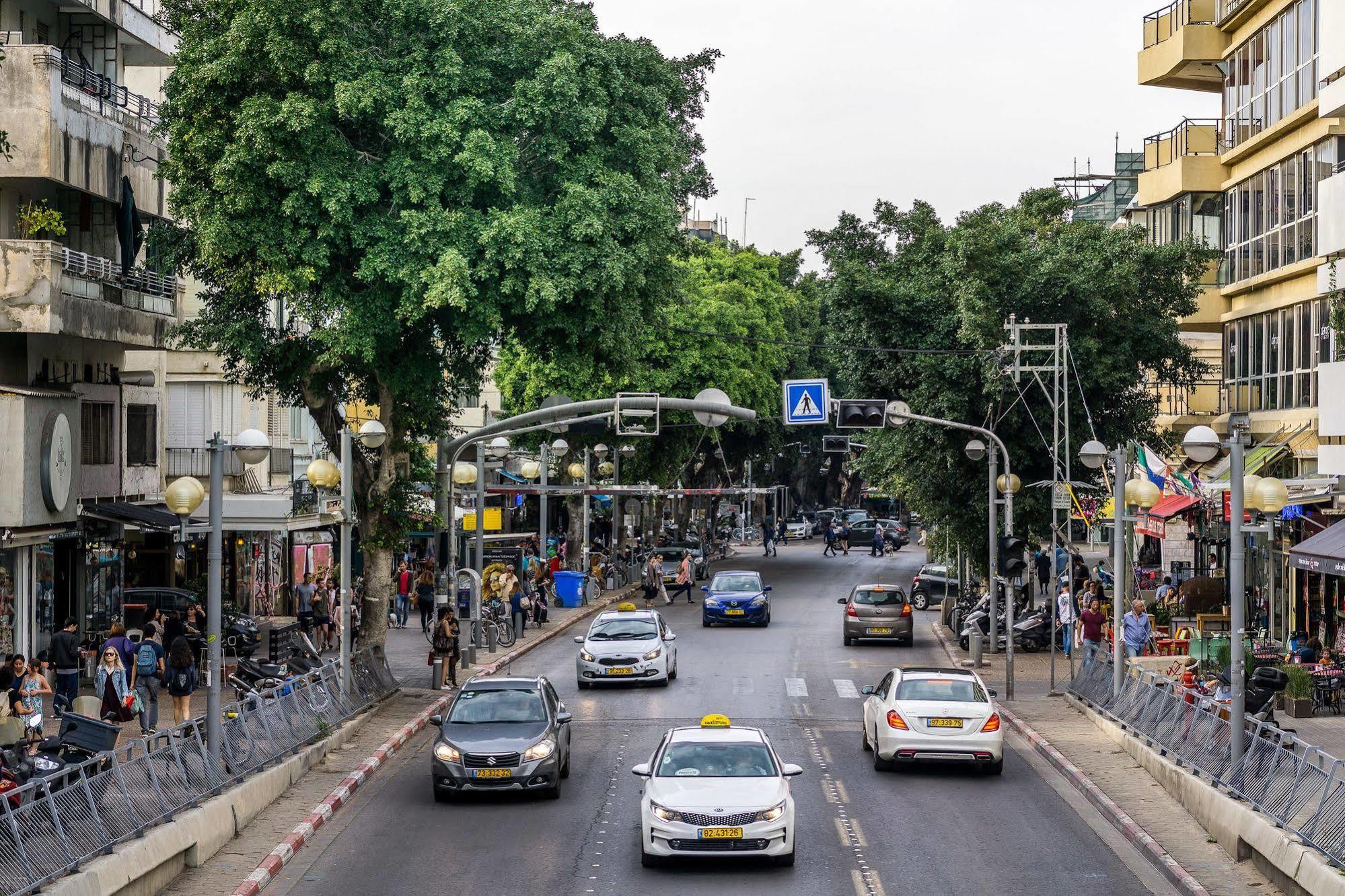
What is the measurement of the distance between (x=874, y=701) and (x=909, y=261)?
848 inches

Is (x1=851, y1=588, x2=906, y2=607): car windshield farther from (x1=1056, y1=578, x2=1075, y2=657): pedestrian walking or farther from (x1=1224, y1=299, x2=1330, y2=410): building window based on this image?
(x1=1224, y1=299, x2=1330, y2=410): building window

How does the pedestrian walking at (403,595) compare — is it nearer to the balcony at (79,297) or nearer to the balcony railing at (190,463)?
the balcony railing at (190,463)

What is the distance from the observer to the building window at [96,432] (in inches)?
1240

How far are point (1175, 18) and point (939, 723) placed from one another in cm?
2872

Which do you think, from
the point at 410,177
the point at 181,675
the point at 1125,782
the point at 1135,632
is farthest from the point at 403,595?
the point at 1125,782

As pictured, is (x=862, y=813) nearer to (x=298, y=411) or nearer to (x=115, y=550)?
(x=115, y=550)

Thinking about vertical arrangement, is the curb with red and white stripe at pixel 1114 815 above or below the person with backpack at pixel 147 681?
below

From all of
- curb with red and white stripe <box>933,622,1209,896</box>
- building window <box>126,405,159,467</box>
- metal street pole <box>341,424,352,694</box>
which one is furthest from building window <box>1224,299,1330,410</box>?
building window <box>126,405,159,467</box>

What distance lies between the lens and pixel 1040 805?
20234 mm

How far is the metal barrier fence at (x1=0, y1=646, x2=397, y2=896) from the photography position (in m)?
12.8

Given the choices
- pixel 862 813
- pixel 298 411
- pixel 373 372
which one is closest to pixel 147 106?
pixel 373 372

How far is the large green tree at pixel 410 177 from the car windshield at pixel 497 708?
26.0 feet

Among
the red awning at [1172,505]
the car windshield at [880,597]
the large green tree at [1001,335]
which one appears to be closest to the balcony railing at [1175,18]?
the large green tree at [1001,335]

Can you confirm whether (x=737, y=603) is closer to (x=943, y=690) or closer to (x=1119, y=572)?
(x=1119, y=572)
